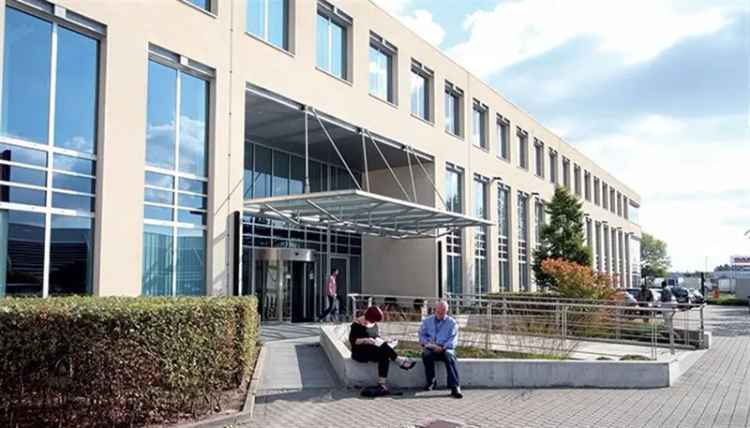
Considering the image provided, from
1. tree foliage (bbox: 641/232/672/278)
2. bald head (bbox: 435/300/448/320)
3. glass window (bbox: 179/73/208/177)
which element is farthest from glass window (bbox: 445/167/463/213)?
tree foliage (bbox: 641/232/672/278)

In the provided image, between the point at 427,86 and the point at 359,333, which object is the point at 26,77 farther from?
the point at 427,86

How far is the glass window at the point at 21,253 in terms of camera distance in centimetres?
1029

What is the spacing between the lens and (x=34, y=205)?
10820mm

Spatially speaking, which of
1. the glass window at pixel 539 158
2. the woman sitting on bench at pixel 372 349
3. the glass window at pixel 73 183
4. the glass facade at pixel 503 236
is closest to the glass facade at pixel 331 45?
the glass window at pixel 73 183

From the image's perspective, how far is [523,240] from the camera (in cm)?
3472

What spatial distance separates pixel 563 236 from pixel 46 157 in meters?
25.0

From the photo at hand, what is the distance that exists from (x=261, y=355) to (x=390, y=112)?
39.5 feet

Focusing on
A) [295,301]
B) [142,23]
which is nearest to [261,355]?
[142,23]

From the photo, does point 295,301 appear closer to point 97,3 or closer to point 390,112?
point 390,112

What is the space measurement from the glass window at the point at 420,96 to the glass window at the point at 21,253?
1543cm

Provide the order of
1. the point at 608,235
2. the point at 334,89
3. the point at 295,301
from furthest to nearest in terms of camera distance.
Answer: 1. the point at 608,235
2. the point at 295,301
3. the point at 334,89

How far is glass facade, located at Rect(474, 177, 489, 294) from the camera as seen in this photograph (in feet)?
93.4

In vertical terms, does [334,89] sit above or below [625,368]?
above

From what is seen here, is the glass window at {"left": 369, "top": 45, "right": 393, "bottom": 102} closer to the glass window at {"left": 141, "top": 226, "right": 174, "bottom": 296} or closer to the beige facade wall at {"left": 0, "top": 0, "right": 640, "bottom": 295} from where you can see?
the beige facade wall at {"left": 0, "top": 0, "right": 640, "bottom": 295}
